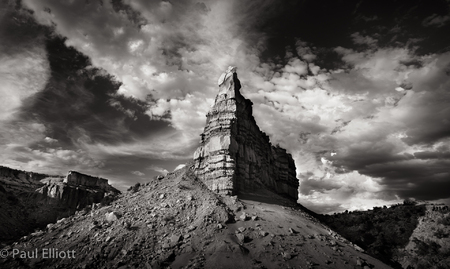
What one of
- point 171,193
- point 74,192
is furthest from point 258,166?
point 74,192

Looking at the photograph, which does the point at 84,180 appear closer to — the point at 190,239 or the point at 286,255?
the point at 190,239

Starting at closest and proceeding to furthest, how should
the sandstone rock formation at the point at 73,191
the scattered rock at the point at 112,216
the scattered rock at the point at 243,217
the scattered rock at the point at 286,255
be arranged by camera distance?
the scattered rock at the point at 286,255 → the scattered rock at the point at 243,217 → the scattered rock at the point at 112,216 → the sandstone rock formation at the point at 73,191

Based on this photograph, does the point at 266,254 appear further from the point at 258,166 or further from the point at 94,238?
the point at 258,166

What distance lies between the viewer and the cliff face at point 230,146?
37.2 meters

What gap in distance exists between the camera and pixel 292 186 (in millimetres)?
67375

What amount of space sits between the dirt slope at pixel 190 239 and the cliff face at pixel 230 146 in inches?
121

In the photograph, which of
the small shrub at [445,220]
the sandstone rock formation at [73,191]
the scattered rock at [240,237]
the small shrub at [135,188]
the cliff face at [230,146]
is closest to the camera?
the scattered rock at [240,237]

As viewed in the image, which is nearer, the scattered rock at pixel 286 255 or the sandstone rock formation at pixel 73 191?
the scattered rock at pixel 286 255

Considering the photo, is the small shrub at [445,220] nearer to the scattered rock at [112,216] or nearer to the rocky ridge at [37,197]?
the scattered rock at [112,216]

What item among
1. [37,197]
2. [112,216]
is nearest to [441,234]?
[112,216]

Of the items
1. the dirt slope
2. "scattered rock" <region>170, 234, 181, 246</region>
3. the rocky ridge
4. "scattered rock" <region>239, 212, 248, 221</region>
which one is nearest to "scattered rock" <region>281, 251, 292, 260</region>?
the dirt slope

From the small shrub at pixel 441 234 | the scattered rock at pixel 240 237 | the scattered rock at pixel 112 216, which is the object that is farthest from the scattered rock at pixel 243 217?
the small shrub at pixel 441 234

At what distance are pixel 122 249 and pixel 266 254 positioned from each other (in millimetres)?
14194

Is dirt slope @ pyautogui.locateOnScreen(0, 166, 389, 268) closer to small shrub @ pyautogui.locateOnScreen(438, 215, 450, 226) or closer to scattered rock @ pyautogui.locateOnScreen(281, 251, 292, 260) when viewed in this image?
scattered rock @ pyautogui.locateOnScreen(281, 251, 292, 260)
